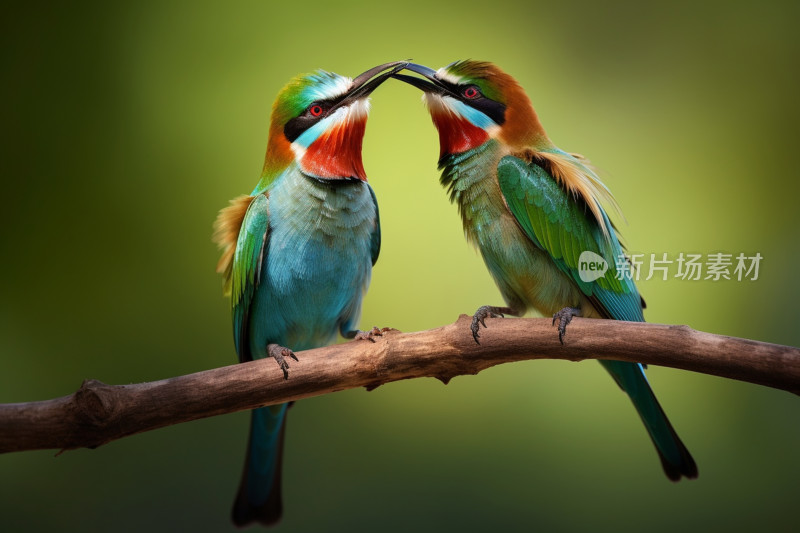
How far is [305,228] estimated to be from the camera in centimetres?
166

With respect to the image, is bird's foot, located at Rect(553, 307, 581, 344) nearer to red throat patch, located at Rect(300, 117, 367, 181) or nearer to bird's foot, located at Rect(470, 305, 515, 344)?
bird's foot, located at Rect(470, 305, 515, 344)

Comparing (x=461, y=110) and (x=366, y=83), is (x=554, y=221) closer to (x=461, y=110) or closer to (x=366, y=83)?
(x=461, y=110)

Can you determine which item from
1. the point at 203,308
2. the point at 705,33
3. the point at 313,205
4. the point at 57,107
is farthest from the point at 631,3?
the point at 57,107

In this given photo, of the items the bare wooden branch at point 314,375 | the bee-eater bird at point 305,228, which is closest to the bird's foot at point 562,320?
the bare wooden branch at point 314,375

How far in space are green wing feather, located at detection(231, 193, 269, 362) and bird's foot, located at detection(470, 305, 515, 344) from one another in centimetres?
53

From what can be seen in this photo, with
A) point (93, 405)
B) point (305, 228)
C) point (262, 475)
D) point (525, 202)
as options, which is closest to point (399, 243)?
point (305, 228)

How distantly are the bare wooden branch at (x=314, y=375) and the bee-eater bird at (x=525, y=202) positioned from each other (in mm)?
140

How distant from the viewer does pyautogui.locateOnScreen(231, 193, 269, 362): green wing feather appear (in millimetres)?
1666

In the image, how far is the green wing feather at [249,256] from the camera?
1666mm

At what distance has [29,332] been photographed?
92.0 inches

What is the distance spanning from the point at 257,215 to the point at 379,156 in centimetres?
57

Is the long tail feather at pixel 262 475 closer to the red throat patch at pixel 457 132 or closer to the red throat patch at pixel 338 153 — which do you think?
the red throat patch at pixel 338 153

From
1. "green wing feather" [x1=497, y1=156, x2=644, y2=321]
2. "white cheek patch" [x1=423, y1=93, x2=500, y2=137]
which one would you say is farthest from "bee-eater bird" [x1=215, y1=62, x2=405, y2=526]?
"green wing feather" [x1=497, y1=156, x2=644, y2=321]

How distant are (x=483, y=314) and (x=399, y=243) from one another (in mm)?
707
